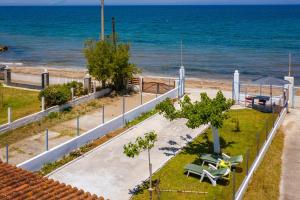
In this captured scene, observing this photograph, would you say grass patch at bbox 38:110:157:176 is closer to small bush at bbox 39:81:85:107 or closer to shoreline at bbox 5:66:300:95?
small bush at bbox 39:81:85:107

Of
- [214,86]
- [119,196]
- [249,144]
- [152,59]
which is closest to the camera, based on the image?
[119,196]

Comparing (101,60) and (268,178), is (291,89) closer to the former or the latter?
(268,178)

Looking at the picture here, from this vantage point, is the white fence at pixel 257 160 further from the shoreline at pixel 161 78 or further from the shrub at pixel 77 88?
the shrub at pixel 77 88

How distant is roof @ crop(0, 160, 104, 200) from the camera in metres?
10.7

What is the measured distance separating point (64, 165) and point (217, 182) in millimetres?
6490

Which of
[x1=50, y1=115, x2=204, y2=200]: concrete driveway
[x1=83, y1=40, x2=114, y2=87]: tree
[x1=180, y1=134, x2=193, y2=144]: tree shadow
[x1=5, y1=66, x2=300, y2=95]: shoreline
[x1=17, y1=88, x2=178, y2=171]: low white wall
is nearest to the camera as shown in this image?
[x1=50, y1=115, x2=204, y2=200]: concrete driveway

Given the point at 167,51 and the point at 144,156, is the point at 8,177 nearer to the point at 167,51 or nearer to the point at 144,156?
the point at 144,156

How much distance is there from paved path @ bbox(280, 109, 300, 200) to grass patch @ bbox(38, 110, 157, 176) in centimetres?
813

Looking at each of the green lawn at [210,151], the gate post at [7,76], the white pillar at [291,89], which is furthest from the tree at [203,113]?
the gate post at [7,76]

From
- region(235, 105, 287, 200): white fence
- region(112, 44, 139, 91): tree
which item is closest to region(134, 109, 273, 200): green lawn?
region(235, 105, 287, 200): white fence

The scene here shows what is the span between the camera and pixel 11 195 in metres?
10.6

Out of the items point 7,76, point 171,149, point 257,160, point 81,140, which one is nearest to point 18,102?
point 7,76

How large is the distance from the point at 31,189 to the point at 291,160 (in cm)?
1302

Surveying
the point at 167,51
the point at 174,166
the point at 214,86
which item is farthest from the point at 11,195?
the point at 167,51
